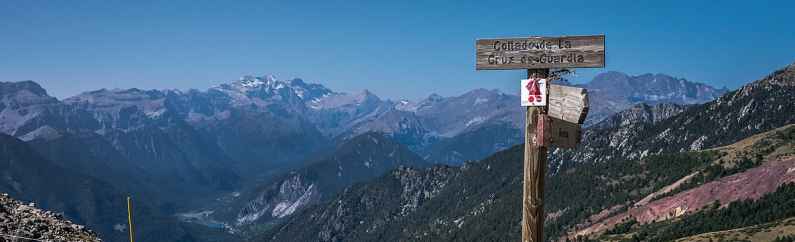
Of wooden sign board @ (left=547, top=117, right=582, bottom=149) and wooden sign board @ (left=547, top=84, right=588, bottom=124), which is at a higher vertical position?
wooden sign board @ (left=547, top=84, right=588, bottom=124)

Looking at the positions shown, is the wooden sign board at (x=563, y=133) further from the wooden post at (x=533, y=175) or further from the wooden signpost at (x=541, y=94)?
the wooden post at (x=533, y=175)

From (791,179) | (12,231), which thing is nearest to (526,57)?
(12,231)

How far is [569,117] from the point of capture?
1440 cm

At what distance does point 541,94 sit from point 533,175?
5.96 feet

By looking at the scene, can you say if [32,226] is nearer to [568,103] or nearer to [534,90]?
[534,90]

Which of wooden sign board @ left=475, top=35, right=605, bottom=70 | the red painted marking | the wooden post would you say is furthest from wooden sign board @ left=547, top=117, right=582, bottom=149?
wooden sign board @ left=475, top=35, right=605, bottom=70

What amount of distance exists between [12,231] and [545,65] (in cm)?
2244

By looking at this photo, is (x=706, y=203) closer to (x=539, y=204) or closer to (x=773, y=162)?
(x=773, y=162)

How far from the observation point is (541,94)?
14812 mm

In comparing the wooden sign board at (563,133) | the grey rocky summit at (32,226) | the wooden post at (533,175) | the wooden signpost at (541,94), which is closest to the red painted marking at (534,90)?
the wooden signpost at (541,94)

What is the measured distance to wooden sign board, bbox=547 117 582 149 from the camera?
47.2 feet

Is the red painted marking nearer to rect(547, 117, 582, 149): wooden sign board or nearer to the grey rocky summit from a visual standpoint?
rect(547, 117, 582, 149): wooden sign board

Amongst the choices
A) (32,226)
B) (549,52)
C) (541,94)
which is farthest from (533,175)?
(32,226)

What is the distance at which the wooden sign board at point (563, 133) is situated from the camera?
47.2ft
